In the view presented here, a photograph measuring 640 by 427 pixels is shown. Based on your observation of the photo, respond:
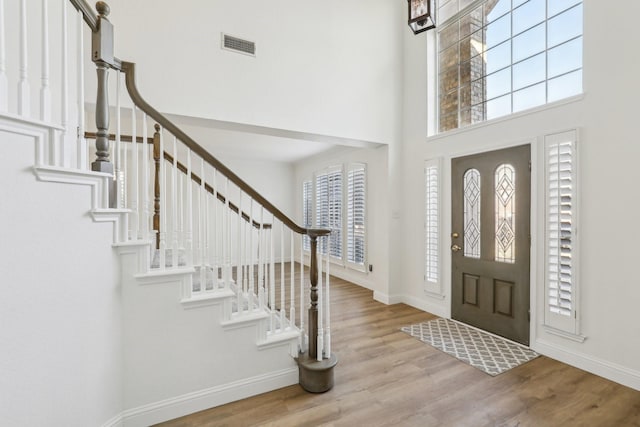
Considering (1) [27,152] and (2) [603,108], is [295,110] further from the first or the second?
(2) [603,108]

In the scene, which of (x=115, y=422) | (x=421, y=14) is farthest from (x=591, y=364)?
(x=115, y=422)

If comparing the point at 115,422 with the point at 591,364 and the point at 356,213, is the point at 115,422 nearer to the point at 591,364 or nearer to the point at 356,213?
the point at 591,364

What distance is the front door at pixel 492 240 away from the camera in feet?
10.3

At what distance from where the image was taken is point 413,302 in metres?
4.41

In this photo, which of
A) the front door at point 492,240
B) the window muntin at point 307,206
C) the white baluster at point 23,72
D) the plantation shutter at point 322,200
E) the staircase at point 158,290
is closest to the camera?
the white baluster at point 23,72

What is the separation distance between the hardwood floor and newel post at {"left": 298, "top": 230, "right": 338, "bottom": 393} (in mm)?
73

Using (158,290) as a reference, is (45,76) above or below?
above

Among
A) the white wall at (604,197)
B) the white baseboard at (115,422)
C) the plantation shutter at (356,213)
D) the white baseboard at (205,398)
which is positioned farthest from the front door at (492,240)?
the white baseboard at (115,422)

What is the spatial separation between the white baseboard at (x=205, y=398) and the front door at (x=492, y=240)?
7.77ft

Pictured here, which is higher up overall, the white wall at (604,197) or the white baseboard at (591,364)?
the white wall at (604,197)

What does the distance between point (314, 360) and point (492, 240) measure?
7.92 ft

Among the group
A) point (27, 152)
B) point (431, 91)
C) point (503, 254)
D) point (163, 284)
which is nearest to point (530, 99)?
point (431, 91)

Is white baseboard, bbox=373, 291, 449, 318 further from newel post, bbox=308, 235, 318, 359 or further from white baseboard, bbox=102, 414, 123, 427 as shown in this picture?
white baseboard, bbox=102, 414, 123, 427

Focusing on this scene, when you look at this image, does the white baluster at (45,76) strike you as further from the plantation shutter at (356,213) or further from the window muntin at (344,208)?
the plantation shutter at (356,213)
